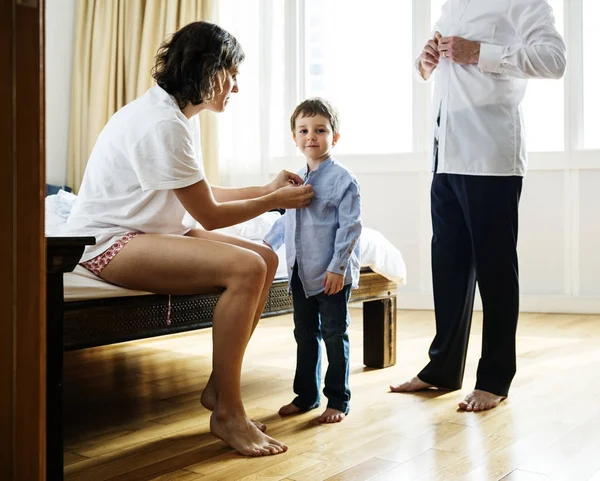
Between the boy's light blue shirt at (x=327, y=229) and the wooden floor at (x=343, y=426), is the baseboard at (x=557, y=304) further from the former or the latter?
the boy's light blue shirt at (x=327, y=229)

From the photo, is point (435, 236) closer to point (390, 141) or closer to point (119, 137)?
point (119, 137)

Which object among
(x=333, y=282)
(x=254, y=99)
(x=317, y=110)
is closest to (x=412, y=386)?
(x=333, y=282)

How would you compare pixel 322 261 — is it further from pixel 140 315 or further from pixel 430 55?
pixel 430 55

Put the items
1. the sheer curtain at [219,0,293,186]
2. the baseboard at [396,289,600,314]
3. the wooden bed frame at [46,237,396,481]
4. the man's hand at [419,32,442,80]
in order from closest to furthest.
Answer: the wooden bed frame at [46,237,396,481], the man's hand at [419,32,442,80], the baseboard at [396,289,600,314], the sheer curtain at [219,0,293,186]

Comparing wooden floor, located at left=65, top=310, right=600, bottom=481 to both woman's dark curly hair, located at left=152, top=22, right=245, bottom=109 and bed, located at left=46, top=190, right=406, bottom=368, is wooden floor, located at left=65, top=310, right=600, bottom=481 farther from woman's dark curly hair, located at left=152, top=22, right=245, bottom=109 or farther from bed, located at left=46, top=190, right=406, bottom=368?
woman's dark curly hair, located at left=152, top=22, right=245, bottom=109

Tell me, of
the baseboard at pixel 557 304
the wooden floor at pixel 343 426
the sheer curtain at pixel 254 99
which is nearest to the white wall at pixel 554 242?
the baseboard at pixel 557 304

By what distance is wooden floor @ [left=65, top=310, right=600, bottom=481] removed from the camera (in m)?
1.50

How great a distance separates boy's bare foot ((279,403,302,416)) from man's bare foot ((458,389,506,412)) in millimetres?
Result: 467

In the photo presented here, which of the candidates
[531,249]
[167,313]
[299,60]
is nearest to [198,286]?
[167,313]

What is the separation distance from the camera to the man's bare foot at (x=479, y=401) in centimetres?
201

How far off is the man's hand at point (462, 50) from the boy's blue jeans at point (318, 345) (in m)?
0.74

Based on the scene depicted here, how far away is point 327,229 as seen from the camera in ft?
6.41
